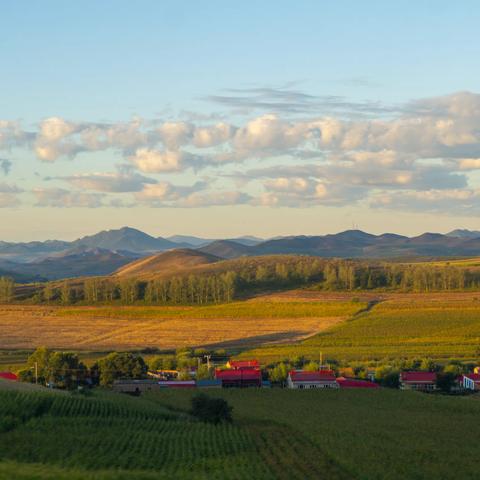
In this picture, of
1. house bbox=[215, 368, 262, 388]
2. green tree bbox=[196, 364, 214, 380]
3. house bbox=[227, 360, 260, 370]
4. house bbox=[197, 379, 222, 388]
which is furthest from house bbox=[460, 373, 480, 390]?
green tree bbox=[196, 364, 214, 380]

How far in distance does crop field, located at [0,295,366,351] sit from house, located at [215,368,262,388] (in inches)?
831

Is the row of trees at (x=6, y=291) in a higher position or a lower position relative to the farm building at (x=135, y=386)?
higher

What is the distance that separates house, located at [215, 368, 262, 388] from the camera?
54031mm

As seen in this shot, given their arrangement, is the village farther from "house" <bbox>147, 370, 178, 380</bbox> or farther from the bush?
the bush

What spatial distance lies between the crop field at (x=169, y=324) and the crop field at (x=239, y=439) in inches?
1382

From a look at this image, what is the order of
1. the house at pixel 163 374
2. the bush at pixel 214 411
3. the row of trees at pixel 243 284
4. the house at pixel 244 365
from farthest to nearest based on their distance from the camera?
the row of trees at pixel 243 284
the house at pixel 163 374
the house at pixel 244 365
the bush at pixel 214 411


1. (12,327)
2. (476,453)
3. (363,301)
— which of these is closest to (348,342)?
(363,301)

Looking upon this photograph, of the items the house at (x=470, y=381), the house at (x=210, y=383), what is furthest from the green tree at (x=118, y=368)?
the house at (x=470, y=381)

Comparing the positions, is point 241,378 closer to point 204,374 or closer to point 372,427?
point 204,374

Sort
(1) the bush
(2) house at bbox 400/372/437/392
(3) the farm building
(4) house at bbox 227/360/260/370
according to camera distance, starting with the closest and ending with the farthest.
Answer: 1. (1) the bush
2. (3) the farm building
3. (2) house at bbox 400/372/437/392
4. (4) house at bbox 227/360/260/370

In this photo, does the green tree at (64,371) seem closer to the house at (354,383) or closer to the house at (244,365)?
the house at (244,365)

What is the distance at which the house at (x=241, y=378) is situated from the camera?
54.0 meters

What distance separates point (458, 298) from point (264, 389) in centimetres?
5837

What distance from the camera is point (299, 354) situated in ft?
223
